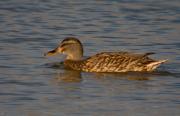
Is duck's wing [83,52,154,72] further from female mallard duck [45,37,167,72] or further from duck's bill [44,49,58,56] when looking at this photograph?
duck's bill [44,49,58,56]

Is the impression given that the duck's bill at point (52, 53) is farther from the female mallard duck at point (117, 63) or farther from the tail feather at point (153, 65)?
the tail feather at point (153, 65)

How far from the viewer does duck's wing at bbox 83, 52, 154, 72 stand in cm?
1694

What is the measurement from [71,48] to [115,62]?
3.60 feet

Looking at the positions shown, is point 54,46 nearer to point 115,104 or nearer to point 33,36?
point 33,36

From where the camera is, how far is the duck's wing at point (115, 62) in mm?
16938

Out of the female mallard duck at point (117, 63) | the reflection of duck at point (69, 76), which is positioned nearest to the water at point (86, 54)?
the reflection of duck at point (69, 76)

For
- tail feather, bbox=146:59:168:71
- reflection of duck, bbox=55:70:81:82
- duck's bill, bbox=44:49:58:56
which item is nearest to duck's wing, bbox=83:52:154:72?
tail feather, bbox=146:59:168:71

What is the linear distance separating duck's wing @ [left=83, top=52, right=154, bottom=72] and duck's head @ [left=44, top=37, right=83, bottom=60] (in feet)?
2.17

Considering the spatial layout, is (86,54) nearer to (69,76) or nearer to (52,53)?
(52,53)

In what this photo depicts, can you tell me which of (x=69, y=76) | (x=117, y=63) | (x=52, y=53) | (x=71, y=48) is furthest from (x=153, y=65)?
(x=52, y=53)

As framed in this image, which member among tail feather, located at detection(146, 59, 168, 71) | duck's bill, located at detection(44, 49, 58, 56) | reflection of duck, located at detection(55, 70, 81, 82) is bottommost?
reflection of duck, located at detection(55, 70, 81, 82)

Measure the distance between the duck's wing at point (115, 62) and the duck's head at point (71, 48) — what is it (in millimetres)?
662

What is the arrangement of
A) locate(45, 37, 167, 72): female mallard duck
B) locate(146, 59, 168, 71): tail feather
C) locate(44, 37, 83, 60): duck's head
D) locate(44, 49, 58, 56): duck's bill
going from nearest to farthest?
locate(146, 59, 168, 71): tail feather, locate(45, 37, 167, 72): female mallard duck, locate(44, 49, 58, 56): duck's bill, locate(44, 37, 83, 60): duck's head

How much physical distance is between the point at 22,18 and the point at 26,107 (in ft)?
29.8
